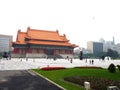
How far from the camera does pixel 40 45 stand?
77188 millimetres

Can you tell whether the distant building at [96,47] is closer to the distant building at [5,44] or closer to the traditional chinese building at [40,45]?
the distant building at [5,44]

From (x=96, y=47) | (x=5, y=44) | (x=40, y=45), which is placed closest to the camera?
(x=40, y=45)

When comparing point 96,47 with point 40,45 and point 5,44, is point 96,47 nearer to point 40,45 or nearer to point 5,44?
point 5,44

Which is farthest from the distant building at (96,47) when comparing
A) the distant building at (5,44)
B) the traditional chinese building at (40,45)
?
the traditional chinese building at (40,45)

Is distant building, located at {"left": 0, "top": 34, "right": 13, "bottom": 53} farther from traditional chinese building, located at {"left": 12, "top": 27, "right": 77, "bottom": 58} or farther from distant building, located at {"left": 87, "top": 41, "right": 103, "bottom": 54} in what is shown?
distant building, located at {"left": 87, "top": 41, "right": 103, "bottom": 54}

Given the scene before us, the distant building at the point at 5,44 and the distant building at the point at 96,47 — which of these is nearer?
the distant building at the point at 5,44

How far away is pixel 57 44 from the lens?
79.9 metres

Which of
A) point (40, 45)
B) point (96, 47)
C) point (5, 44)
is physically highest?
point (96, 47)

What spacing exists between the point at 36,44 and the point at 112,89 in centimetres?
6715

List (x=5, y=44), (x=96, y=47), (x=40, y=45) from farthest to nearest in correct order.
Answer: (x=96, y=47)
(x=5, y=44)
(x=40, y=45)

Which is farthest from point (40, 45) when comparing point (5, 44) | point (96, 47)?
point (96, 47)

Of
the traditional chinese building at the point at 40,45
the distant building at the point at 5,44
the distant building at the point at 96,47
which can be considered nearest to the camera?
the traditional chinese building at the point at 40,45

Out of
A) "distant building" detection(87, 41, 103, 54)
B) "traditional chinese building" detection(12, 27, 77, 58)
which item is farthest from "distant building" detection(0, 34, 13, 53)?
"distant building" detection(87, 41, 103, 54)

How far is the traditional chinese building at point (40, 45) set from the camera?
75812 mm
